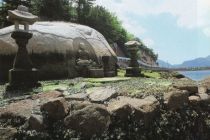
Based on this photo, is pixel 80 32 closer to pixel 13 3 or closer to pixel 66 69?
pixel 66 69

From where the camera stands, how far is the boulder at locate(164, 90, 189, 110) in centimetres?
953

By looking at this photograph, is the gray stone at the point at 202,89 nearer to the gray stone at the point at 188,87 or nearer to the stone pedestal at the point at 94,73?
the gray stone at the point at 188,87

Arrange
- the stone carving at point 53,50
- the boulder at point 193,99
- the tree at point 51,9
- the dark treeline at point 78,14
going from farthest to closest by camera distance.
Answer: the tree at point 51,9
the dark treeline at point 78,14
the stone carving at point 53,50
the boulder at point 193,99

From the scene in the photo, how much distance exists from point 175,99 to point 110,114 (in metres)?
2.53

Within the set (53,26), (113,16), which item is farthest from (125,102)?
(113,16)

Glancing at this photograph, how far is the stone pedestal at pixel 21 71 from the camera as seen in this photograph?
36.4 feet

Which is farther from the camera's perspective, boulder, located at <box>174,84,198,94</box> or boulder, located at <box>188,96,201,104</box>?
boulder, located at <box>174,84,198,94</box>

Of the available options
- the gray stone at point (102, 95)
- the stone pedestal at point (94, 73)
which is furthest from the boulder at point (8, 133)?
the stone pedestal at point (94, 73)

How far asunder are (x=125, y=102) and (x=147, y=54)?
49735mm

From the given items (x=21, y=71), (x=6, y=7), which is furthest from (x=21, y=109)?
(x=6, y=7)

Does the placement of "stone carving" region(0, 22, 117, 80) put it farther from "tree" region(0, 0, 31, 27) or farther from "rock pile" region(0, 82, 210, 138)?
"tree" region(0, 0, 31, 27)

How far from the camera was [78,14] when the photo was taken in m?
42.1

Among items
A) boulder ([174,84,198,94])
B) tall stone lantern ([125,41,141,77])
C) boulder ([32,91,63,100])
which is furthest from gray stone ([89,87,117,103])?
tall stone lantern ([125,41,141,77])

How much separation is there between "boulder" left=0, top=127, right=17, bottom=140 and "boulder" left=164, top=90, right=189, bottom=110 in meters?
4.27
